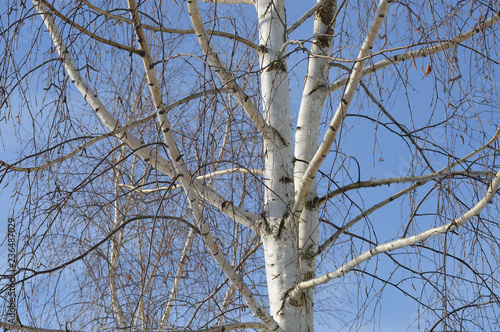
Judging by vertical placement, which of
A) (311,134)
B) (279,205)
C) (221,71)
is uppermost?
(311,134)

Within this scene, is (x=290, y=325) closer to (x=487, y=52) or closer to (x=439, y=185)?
(x=439, y=185)

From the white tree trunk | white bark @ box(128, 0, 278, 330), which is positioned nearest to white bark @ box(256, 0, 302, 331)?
the white tree trunk

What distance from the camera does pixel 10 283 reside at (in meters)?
2.57

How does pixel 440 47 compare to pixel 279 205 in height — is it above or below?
above

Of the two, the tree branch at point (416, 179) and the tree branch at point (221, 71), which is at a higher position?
the tree branch at point (221, 71)

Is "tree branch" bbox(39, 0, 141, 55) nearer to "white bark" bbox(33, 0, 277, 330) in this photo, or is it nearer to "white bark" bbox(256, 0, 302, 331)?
"white bark" bbox(33, 0, 277, 330)

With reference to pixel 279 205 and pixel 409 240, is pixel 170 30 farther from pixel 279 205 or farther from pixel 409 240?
pixel 409 240

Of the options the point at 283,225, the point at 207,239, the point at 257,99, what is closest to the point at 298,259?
the point at 283,225

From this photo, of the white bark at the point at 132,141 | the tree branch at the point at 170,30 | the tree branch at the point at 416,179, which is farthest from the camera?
the tree branch at the point at 416,179

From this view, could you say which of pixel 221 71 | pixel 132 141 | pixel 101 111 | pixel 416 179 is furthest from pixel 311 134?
pixel 101 111

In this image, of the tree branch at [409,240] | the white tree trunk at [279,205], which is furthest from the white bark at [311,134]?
the tree branch at [409,240]

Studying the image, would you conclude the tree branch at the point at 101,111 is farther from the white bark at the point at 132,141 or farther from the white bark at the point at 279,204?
the white bark at the point at 279,204

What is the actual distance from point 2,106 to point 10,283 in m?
0.77

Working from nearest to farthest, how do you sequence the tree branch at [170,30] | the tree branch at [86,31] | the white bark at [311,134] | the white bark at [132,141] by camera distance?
1. the tree branch at [86,31]
2. the tree branch at [170,30]
3. the white bark at [132,141]
4. the white bark at [311,134]
